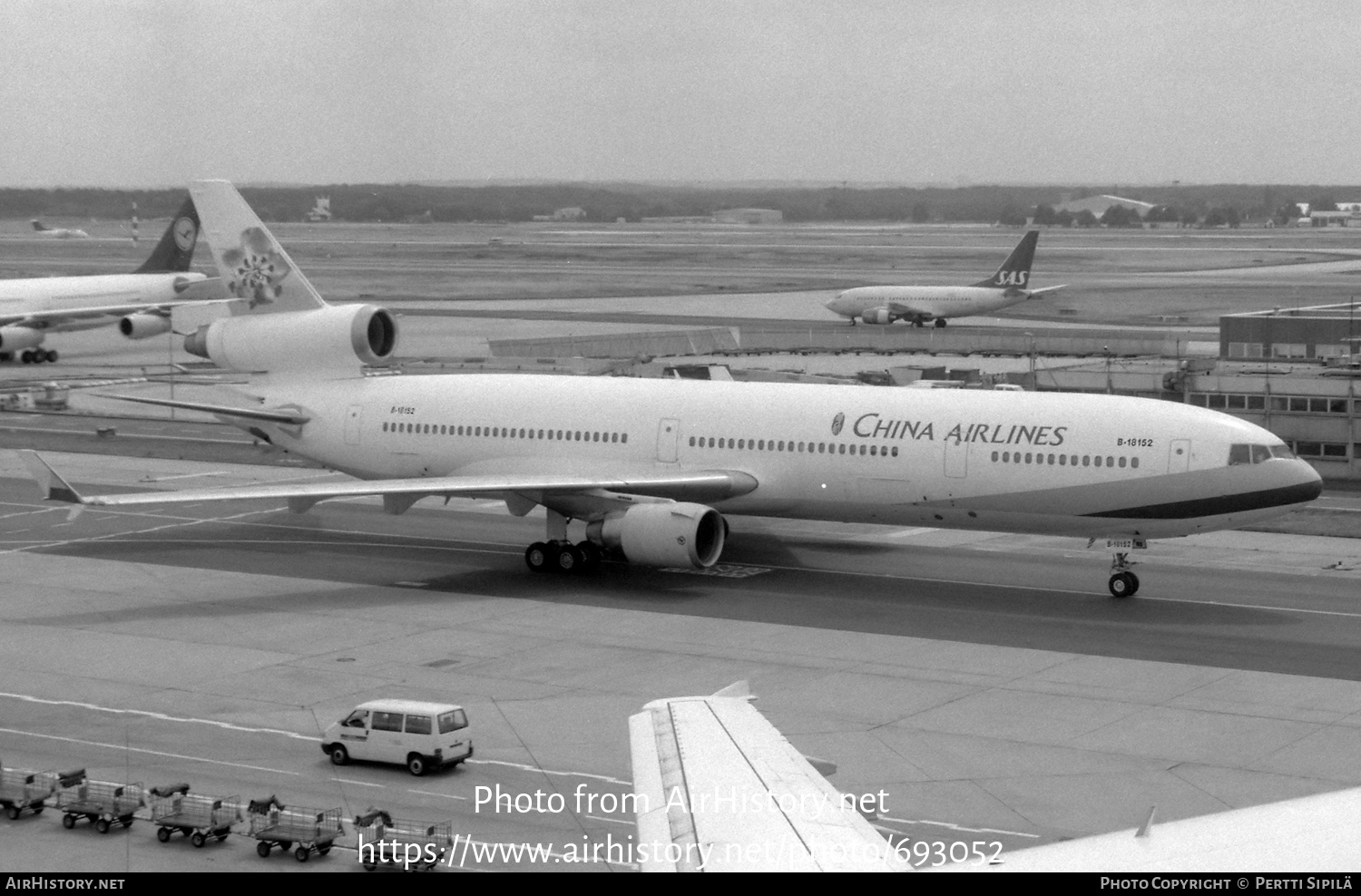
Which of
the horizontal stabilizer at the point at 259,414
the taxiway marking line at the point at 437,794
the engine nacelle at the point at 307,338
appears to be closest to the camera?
the taxiway marking line at the point at 437,794

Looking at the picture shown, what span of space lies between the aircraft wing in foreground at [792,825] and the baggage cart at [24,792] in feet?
32.8

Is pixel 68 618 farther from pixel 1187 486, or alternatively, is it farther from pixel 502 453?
pixel 1187 486

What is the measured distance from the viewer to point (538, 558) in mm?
36375

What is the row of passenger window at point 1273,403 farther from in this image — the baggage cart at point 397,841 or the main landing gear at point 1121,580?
the baggage cart at point 397,841

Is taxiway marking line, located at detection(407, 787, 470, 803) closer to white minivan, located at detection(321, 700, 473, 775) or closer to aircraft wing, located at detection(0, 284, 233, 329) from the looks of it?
white minivan, located at detection(321, 700, 473, 775)

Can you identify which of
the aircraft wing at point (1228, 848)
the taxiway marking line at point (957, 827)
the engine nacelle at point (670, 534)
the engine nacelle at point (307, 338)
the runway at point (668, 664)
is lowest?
the runway at point (668, 664)

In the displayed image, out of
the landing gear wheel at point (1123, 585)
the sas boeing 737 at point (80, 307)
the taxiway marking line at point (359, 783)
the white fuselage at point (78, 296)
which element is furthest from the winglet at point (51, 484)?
the white fuselage at point (78, 296)

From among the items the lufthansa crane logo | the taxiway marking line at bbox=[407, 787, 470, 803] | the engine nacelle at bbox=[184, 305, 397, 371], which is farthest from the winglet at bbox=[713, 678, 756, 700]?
the lufthansa crane logo

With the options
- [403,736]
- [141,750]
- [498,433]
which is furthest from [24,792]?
[498,433]

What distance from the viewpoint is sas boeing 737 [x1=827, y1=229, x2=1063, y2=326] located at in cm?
9838

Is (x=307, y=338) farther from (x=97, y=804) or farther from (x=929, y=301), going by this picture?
(x=929, y=301)

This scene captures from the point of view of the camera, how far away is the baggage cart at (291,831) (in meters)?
18.5

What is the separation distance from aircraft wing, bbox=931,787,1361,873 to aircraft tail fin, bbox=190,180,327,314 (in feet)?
114

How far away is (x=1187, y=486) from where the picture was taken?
104 feet
